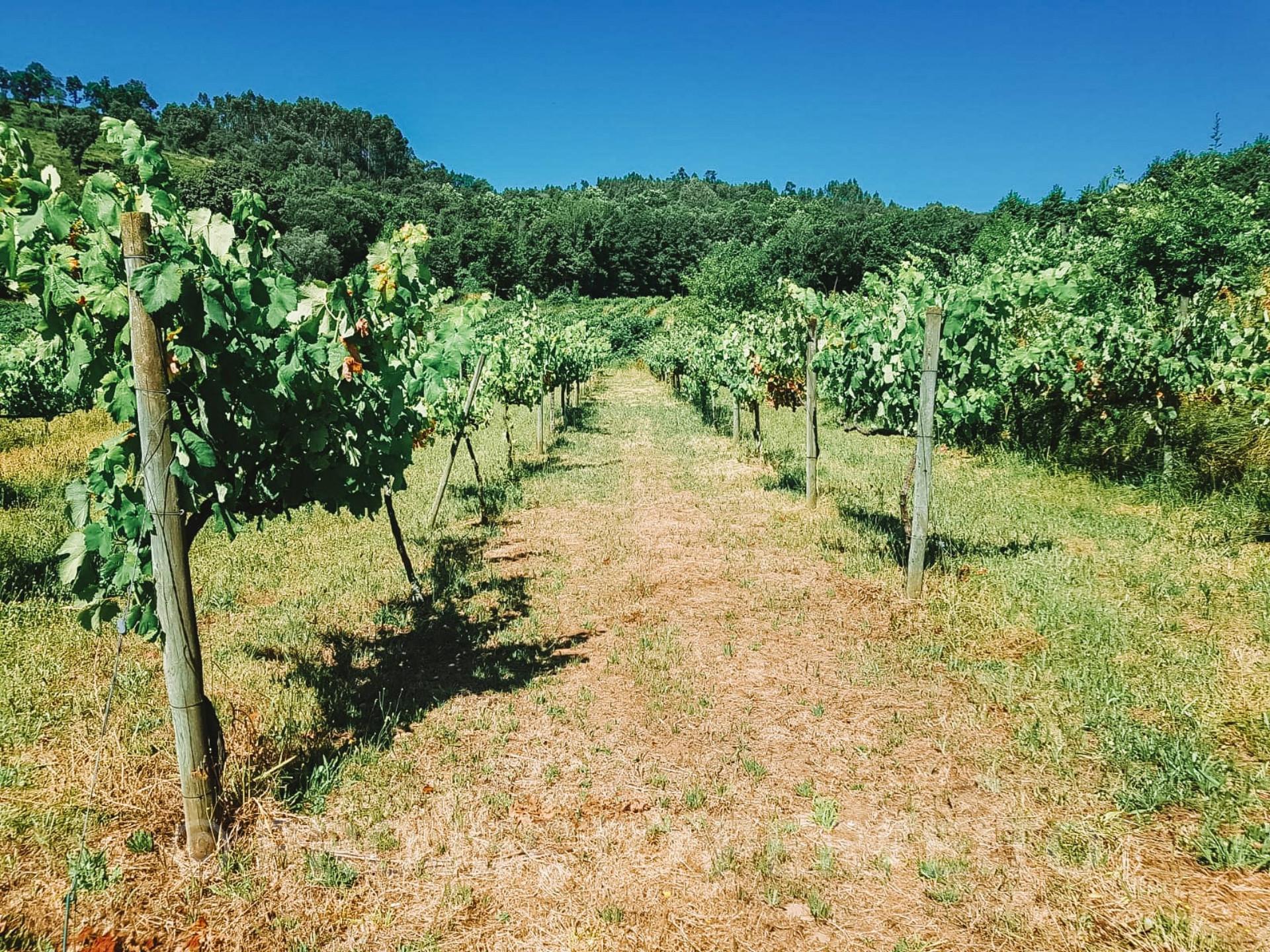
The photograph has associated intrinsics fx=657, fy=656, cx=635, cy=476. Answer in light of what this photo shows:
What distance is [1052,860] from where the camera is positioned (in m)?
3.31

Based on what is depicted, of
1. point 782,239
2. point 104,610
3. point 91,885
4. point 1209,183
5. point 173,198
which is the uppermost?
point 782,239

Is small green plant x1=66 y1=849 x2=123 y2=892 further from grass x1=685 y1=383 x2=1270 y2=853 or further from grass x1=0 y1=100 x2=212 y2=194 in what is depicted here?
grass x1=0 y1=100 x2=212 y2=194

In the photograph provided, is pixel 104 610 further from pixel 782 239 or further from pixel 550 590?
pixel 782 239

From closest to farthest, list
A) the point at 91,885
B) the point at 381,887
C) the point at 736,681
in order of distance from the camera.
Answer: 1. the point at 91,885
2. the point at 381,887
3. the point at 736,681

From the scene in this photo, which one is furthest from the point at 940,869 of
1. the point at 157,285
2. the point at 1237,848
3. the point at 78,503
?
the point at 78,503

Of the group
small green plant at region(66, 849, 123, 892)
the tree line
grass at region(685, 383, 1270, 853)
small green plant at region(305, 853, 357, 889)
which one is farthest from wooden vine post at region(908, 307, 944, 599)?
the tree line

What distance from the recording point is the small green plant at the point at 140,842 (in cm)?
329

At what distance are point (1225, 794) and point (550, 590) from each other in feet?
18.2

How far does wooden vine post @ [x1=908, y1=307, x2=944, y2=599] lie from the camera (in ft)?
19.9

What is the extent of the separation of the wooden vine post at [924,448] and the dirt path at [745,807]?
1.34 feet

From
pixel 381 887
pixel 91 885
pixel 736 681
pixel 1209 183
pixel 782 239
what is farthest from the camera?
pixel 782 239

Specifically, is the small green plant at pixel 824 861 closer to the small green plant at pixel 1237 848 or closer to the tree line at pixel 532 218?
the small green plant at pixel 1237 848

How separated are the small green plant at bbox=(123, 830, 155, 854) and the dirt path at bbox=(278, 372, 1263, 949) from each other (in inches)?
48.4

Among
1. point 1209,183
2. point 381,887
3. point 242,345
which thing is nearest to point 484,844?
point 381,887
